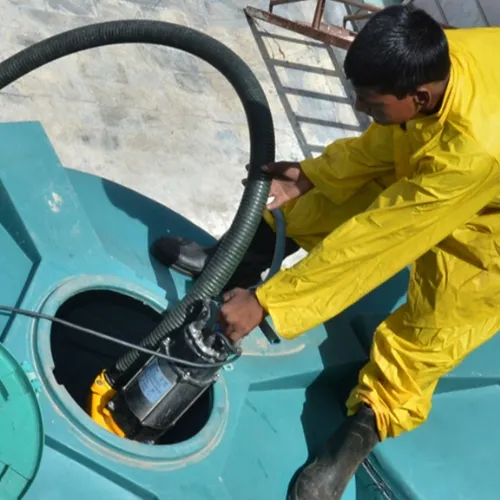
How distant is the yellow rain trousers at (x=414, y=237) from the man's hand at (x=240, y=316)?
18 mm

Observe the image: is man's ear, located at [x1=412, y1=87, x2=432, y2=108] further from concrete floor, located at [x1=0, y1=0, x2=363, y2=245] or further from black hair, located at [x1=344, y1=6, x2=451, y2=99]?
concrete floor, located at [x1=0, y1=0, x2=363, y2=245]

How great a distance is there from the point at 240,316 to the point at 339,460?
39 cm

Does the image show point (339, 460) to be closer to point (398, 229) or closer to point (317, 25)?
point (398, 229)

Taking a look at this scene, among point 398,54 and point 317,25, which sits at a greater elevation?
point 398,54

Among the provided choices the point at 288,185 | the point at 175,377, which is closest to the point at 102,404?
the point at 175,377

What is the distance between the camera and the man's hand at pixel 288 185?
1.67 metres

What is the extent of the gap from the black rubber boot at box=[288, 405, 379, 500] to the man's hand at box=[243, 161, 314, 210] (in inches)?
18.5

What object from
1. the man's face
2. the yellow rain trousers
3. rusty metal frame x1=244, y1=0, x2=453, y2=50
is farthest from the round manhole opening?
rusty metal frame x1=244, y1=0, x2=453, y2=50

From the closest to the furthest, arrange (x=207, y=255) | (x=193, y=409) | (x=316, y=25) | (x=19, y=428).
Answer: (x=19, y=428) → (x=193, y=409) → (x=207, y=255) → (x=316, y=25)

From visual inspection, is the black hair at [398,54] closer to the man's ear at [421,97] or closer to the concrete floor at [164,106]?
the man's ear at [421,97]

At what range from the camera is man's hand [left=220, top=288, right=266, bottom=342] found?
1317 mm

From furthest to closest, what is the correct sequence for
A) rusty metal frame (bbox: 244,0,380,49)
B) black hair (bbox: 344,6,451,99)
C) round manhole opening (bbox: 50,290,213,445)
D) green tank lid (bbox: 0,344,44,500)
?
rusty metal frame (bbox: 244,0,380,49), round manhole opening (bbox: 50,290,213,445), black hair (bbox: 344,6,451,99), green tank lid (bbox: 0,344,44,500)

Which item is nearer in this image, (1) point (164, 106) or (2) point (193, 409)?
(2) point (193, 409)

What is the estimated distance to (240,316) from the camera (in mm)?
1319
